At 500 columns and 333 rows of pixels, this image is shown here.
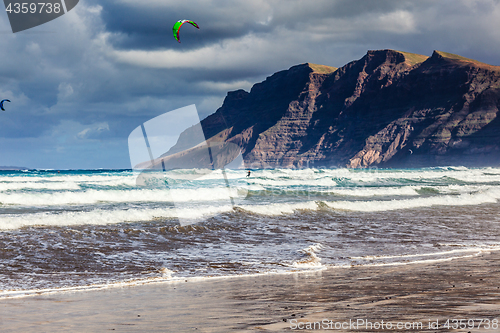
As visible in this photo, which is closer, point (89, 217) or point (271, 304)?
point (271, 304)

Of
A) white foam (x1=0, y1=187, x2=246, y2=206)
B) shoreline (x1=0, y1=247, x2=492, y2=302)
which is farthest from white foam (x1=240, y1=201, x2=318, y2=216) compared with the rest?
shoreline (x1=0, y1=247, x2=492, y2=302)

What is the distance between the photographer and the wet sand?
4.33 meters

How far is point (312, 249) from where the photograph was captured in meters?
9.88

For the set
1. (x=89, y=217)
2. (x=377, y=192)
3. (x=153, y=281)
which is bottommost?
(x=377, y=192)

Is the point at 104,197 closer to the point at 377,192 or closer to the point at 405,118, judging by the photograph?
the point at 377,192

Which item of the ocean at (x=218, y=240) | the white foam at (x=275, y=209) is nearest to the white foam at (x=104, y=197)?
the ocean at (x=218, y=240)

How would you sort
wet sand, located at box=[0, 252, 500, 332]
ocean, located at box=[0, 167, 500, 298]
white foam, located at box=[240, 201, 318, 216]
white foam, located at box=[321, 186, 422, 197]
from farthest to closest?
white foam, located at box=[321, 186, 422, 197] < white foam, located at box=[240, 201, 318, 216] < ocean, located at box=[0, 167, 500, 298] < wet sand, located at box=[0, 252, 500, 332]

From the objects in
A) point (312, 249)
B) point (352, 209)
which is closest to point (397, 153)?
point (352, 209)

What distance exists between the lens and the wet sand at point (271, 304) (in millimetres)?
4332

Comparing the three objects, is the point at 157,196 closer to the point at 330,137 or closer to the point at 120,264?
the point at 120,264

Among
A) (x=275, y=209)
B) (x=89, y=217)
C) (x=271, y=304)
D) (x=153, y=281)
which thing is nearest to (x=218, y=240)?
(x=153, y=281)

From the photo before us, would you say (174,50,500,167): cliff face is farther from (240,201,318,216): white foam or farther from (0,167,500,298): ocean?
(0,167,500,298): ocean

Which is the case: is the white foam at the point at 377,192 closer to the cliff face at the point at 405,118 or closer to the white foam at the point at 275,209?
the white foam at the point at 275,209

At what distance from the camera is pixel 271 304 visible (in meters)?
5.25
